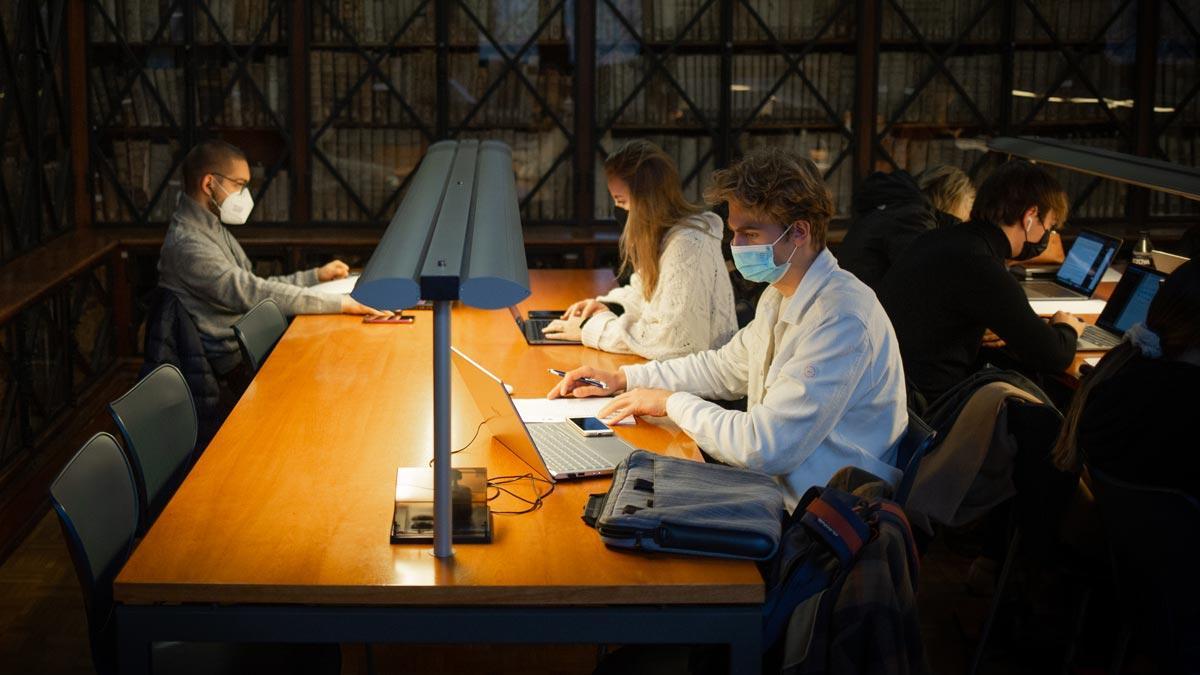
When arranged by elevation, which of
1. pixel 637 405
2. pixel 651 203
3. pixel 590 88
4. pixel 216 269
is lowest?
pixel 637 405

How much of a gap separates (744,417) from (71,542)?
1320 millimetres

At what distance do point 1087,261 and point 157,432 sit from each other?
3.62m

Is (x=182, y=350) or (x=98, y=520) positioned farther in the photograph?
(x=182, y=350)

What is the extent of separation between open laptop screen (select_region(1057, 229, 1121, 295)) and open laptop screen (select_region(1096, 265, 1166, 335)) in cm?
45

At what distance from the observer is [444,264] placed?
75.7 inches

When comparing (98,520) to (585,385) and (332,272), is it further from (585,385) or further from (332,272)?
(332,272)

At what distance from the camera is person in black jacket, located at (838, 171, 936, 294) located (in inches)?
193

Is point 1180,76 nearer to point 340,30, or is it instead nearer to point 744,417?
point 340,30

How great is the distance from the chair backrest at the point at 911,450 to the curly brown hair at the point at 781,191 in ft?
1.44

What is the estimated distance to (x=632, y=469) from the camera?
8.26 ft

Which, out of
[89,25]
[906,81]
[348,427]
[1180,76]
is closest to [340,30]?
[89,25]

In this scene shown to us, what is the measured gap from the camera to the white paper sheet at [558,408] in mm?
3139

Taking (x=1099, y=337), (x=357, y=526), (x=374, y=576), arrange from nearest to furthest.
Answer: (x=374, y=576) → (x=357, y=526) → (x=1099, y=337)

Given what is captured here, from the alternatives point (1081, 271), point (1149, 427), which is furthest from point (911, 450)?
point (1081, 271)
